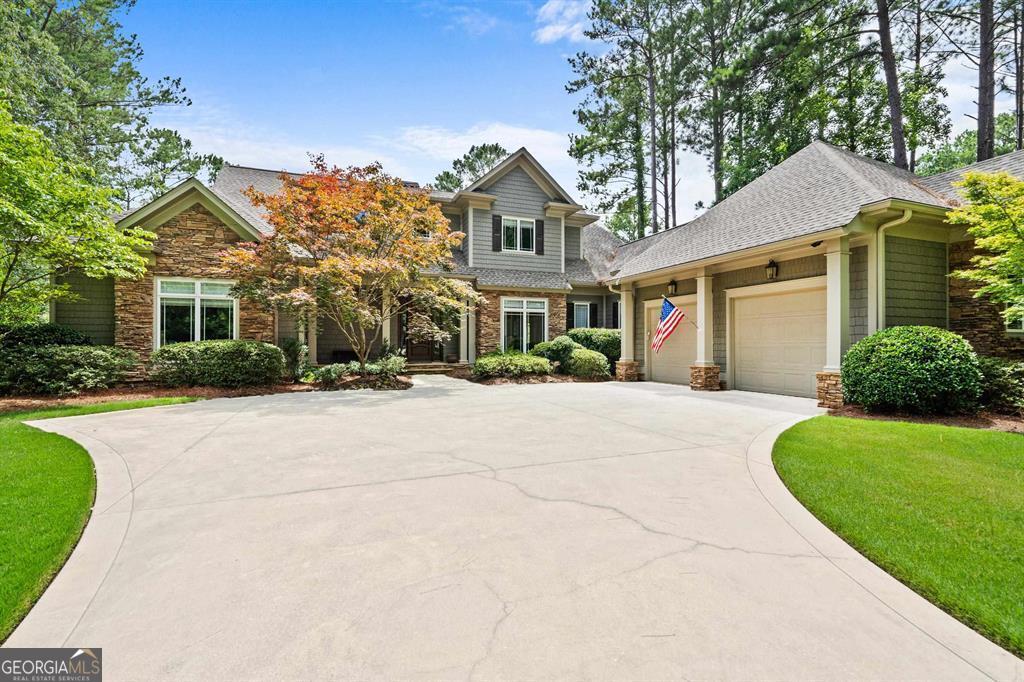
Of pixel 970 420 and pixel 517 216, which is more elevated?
pixel 517 216

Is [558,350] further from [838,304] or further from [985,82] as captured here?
[985,82]

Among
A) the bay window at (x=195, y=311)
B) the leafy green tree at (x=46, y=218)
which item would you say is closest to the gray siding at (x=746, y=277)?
the bay window at (x=195, y=311)

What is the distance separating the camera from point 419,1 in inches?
441

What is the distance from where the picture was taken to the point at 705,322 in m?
11.6

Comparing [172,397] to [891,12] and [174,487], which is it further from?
[891,12]

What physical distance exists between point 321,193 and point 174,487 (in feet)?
28.5

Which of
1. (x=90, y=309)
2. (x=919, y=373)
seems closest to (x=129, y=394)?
(x=90, y=309)

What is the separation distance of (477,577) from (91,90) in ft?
93.7

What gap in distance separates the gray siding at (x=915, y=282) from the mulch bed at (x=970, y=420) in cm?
212

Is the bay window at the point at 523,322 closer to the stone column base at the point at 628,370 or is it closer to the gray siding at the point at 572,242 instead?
the stone column base at the point at 628,370

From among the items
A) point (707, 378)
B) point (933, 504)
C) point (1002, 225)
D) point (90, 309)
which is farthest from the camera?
point (90, 309)

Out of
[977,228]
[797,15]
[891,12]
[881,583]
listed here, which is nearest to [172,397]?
[881,583]

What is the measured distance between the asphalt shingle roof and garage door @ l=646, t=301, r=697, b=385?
146 cm

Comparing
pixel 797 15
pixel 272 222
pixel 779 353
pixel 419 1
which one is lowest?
pixel 779 353
